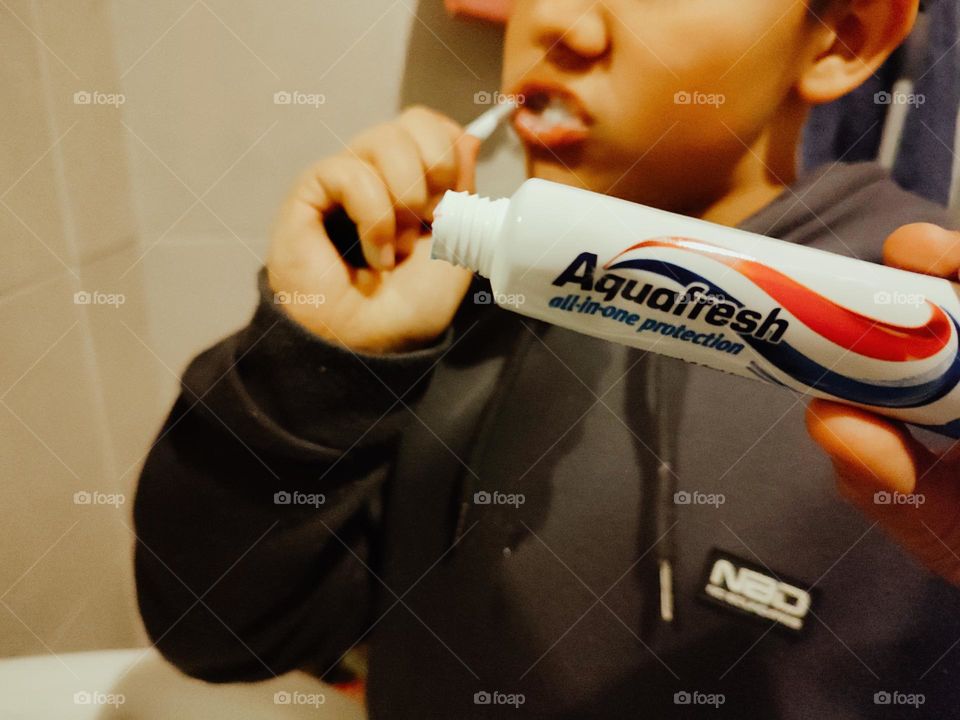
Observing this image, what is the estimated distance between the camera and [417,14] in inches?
15.7

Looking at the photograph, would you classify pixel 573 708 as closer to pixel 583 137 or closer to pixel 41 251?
pixel 583 137

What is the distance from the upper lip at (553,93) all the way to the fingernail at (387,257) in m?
0.13

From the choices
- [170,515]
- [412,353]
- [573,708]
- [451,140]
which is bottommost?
[573,708]

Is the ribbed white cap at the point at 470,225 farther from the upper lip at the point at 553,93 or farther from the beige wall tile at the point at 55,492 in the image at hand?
the beige wall tile at the point at 55,492

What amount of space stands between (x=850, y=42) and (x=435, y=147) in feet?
0.82

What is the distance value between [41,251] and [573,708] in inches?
18.7

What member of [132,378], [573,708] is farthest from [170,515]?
[573,708]

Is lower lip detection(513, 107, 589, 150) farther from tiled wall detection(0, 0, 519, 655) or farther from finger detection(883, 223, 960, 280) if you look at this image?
finger detection(883, 223, 960, 280)

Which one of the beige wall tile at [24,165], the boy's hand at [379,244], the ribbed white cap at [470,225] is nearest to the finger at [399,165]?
the boy's hand at [379,244]

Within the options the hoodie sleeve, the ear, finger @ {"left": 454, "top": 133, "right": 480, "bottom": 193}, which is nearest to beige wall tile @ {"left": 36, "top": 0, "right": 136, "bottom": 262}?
the hoodie sleeve

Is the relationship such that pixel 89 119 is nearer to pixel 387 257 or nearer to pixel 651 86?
pixel 387 257

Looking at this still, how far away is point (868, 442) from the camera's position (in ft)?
0.89

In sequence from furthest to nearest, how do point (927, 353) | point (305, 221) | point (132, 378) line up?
1. point (132, 378)
2. point (305, 221)
3. point (927, 353)

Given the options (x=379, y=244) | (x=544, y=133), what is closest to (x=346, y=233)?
(x=379, y=244)
